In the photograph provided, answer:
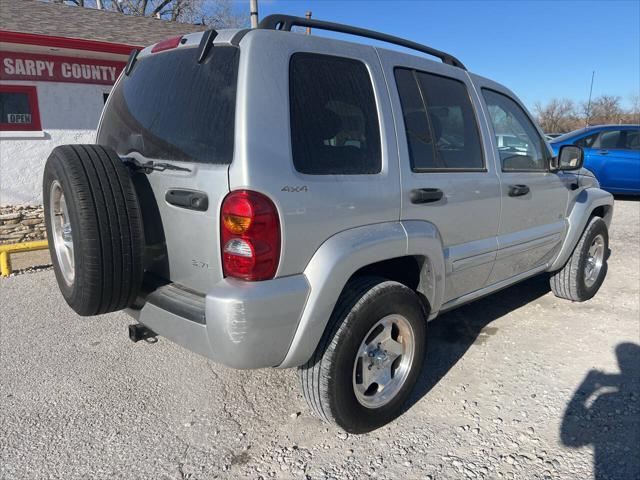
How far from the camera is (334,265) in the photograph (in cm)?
223

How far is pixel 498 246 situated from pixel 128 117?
251 cm

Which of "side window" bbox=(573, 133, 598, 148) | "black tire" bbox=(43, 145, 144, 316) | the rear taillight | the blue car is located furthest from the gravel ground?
"side window" bbox=(573, 133, 598, 148)

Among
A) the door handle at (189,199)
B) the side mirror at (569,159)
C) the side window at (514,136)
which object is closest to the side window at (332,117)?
the door handle at (189,199)

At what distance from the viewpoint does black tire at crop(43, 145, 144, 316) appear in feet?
7.38

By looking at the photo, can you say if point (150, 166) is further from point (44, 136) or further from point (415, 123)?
point (44, 136)

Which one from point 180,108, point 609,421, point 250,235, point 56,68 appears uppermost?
point 56,68

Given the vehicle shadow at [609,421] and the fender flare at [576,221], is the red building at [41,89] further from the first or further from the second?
the vehicle shadow at [609,421]

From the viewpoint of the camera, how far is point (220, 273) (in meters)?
2.16

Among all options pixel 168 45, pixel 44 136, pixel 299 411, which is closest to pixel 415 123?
pixel 168 45

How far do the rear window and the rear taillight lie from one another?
22 centimetres

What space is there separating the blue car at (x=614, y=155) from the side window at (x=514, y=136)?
6880 millimetres

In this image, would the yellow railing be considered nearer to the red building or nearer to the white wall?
the red building

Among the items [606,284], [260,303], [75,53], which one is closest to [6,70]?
[75,53]

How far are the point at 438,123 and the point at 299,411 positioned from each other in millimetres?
1940
